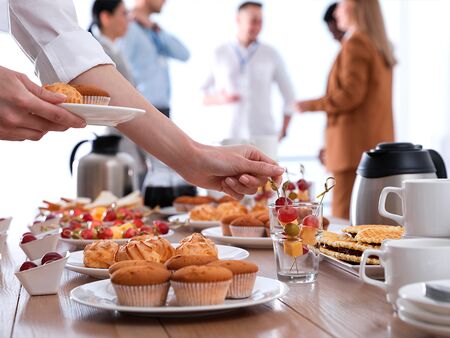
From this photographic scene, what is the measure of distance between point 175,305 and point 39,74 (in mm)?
860

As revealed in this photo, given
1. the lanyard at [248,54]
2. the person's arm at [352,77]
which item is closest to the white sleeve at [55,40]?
the person's arm at [352,77]

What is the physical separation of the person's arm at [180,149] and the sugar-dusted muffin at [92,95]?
16 cm

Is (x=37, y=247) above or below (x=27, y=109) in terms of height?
below

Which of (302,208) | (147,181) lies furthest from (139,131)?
(147,181)

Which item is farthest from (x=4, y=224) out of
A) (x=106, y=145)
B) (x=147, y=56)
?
(x=147, y=56)

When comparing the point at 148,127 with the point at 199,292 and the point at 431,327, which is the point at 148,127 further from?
the point at 431,327

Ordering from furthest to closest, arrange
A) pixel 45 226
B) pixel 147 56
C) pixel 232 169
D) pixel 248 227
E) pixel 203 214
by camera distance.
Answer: pixel 147 56, pixel 203 214, pixel 45 226, pixel 248 227, pixel 232 169

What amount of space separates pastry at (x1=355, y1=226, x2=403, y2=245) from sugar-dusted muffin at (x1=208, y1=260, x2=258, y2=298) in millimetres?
297

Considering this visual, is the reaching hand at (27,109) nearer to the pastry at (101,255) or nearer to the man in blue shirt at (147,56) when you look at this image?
the pastry at (101,255)

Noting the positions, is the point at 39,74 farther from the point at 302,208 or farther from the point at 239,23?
the point at 239,23

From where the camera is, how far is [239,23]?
573cm

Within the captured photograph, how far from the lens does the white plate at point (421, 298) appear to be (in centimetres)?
77

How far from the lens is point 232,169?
1486mm

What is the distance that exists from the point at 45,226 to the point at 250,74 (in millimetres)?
4051
